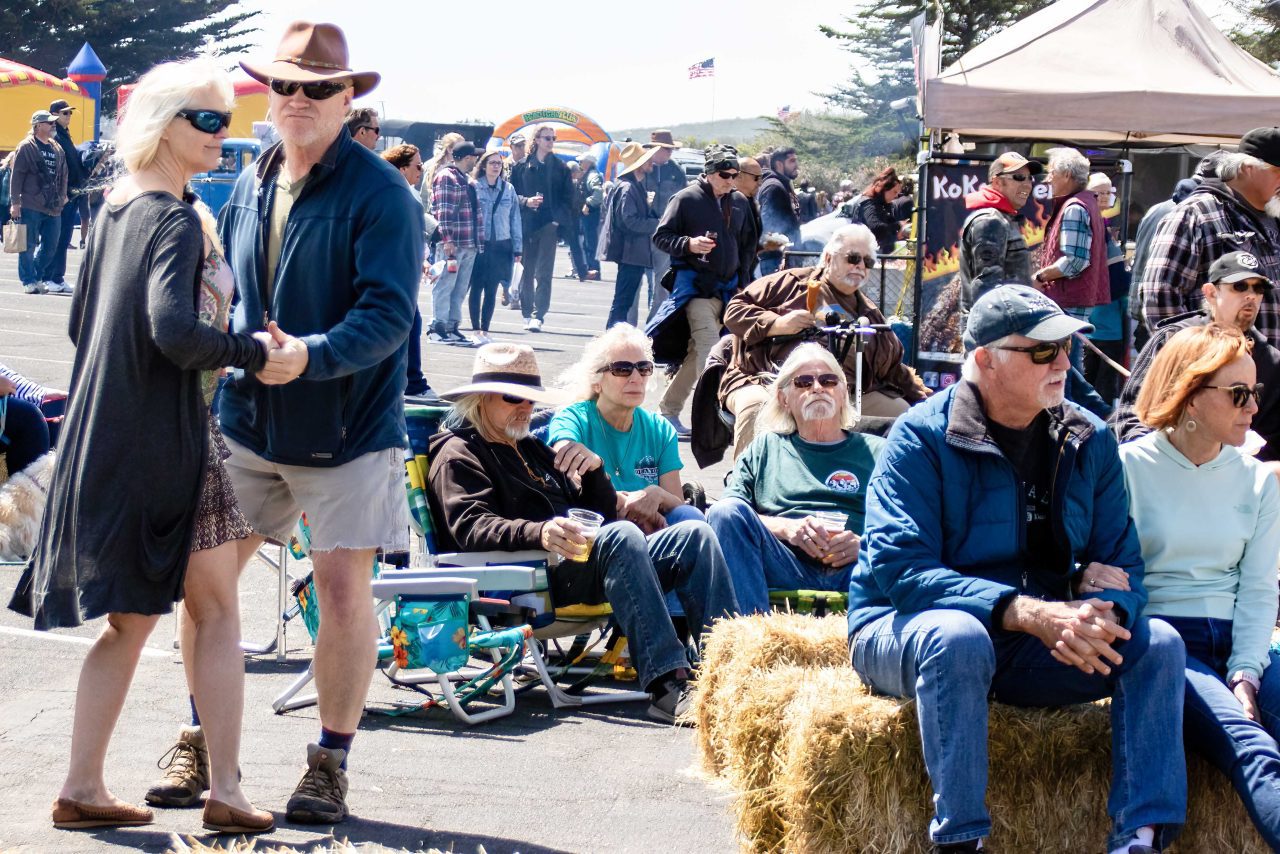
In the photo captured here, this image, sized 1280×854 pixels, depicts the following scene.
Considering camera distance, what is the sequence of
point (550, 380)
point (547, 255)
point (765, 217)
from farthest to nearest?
point (547, 255)
point (765, 217)
point (550, 380)

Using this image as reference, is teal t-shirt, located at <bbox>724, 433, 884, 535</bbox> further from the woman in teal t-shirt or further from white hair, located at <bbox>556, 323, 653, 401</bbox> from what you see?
white hair, located at <bbox>556, 323, 653, 401</bbox>

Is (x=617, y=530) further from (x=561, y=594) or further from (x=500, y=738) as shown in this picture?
(x=500, y=738)

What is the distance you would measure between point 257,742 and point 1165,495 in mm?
2772

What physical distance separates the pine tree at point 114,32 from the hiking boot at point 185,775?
160 ft

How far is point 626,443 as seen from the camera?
6273 millimetres

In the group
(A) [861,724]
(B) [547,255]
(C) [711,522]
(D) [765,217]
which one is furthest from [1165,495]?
(B) [547,255]

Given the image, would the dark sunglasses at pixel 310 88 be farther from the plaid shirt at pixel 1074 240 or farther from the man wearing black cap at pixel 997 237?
the plaid shirt at pixel 1074 240

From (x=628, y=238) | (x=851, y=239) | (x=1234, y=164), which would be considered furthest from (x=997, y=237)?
(x=628, y=238)

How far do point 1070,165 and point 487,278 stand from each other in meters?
8.10

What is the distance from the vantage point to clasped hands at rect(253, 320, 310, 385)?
146 inches

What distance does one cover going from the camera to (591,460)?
230 inches

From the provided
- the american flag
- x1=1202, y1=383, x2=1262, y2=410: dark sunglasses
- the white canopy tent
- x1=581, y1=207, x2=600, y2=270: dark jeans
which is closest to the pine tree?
the american flag

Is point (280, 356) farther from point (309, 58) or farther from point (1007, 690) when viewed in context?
point (1007, 690)

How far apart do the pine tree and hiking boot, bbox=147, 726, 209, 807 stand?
4881 cm
